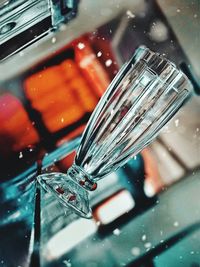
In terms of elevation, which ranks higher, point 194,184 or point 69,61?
point 69,61

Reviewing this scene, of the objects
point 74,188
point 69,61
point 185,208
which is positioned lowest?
point 185,208

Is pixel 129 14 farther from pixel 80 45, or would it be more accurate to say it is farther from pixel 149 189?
pixel 149 189

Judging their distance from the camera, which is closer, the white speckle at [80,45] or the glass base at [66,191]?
the glass base at [66,191]

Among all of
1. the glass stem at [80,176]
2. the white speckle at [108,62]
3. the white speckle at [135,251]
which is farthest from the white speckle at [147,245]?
the white speckle at [108,62]

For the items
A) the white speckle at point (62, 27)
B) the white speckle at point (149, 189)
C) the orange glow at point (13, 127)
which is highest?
the white speckle at point (62, 27)

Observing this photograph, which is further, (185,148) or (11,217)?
(185,148)

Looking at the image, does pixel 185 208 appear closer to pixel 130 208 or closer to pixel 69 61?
pixel 130 208

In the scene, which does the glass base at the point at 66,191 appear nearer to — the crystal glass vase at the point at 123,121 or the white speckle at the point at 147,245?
the crystal glass vase at the point at 123,121

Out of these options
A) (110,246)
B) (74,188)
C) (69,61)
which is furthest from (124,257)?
(69,61)
